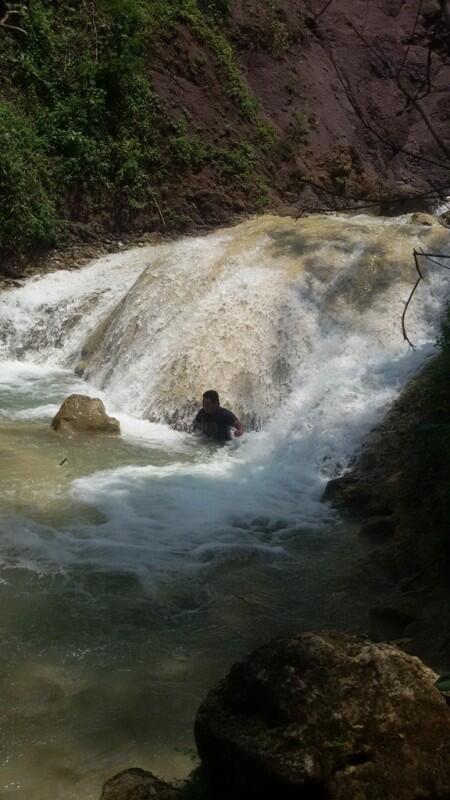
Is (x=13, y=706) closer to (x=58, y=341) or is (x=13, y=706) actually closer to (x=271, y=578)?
(x=271, y=578)

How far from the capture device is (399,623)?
189 inches

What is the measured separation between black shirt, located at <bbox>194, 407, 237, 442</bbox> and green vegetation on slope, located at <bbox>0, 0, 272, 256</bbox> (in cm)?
662

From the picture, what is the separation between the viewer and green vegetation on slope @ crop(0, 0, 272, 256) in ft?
46.7

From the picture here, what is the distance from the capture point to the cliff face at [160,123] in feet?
47.3

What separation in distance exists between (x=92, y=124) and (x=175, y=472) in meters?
9.66

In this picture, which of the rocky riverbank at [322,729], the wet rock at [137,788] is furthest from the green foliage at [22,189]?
the rocky riverbank at [322,729]

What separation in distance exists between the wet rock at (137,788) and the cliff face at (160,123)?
1111cm

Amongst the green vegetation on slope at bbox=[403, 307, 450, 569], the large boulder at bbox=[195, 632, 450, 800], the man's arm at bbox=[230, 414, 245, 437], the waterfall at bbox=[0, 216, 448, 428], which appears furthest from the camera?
the waterfall at bbox=[0, 216, 448, 428]

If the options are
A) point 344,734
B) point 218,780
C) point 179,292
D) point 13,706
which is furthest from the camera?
point 179,292

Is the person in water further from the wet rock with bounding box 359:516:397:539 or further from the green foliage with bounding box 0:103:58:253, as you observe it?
the green foliage with bounding box 0:103:58:253

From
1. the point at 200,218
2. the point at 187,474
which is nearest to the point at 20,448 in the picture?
the point at 187,474

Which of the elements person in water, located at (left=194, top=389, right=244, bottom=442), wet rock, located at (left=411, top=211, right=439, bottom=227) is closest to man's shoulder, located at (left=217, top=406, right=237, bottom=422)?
person in water, located at (left=194, top=389, right=244, bottom=442)

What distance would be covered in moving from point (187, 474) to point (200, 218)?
887 centimetres

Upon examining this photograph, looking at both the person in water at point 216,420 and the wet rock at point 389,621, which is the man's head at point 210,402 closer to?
the person in water at point 216,420
